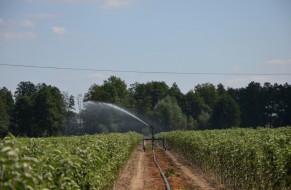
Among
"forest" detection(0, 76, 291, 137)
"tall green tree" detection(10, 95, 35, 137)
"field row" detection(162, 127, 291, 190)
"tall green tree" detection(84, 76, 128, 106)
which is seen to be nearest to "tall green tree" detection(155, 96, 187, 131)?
"forest" detection(0, 76, 291, 137)

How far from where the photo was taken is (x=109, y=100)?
114m

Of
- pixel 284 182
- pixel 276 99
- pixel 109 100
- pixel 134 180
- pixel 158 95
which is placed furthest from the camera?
pixel 158 95

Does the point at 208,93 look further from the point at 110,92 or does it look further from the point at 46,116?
the point at 46,116

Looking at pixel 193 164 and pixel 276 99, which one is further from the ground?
pixel 276 99

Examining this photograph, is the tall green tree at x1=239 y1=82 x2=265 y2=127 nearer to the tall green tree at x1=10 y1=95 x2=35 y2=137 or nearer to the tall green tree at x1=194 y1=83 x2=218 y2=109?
the tall green tree at x1=194 y1=83 x2=218 y2=109

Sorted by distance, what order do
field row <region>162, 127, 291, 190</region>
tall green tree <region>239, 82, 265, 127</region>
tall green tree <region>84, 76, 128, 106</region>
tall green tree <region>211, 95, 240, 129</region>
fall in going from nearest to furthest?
field row <region>162, 127, 291, 190</region> < tall green tree <region>84, 76, 128, 106</region> < tall green tree <region>211, 95, 240, 129</region> < tall green tree <region>239, 82, 265, 127</region>

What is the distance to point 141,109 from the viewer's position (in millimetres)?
133875

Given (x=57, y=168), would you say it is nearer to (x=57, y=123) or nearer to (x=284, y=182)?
(x=284, y=182)

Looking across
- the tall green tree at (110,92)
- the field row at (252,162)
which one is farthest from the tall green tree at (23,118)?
the field row at (252,162)

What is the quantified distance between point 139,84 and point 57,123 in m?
52.3

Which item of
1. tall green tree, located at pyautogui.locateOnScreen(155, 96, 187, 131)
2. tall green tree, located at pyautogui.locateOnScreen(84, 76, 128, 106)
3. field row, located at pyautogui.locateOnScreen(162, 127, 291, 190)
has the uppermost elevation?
tall green tree, located at pyautogui.locateOnScreen(84, 76, 128, 106)

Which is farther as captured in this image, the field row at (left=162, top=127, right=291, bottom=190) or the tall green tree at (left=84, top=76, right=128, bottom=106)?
the tall green tree at (left=84, top=76, right=128, bottom=106)

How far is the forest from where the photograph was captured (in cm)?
10350

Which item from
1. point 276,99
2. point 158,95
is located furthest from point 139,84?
point 276,99
